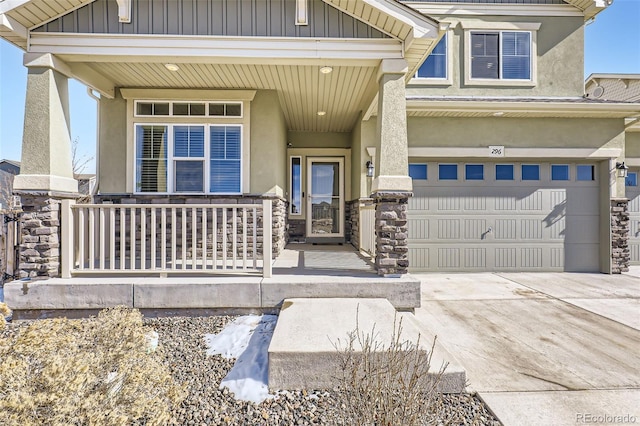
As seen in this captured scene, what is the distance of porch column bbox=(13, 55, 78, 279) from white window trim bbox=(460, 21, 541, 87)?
757 cm

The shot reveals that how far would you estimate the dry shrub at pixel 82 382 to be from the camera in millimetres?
1719

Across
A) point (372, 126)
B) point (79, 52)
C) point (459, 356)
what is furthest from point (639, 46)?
point (79, 52)

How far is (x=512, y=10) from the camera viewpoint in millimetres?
7559

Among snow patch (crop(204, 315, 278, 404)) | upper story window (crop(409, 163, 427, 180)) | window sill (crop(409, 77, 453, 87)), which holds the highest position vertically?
window sill (crop(409, 77, 453, 87))

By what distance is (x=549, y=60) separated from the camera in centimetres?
753

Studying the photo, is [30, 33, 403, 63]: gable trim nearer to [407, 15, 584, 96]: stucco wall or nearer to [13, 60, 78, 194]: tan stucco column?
[13, 60, 78, 194]: tan stucco column

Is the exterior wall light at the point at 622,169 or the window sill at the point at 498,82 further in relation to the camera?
the window sill at the point at 498,82

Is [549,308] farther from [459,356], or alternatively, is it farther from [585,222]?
[585,222]

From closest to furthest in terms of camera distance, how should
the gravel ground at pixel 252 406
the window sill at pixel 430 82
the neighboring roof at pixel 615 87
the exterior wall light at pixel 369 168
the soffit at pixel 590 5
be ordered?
the gravel ground at pixel 252 406 < the exterior wall light at pixel 369 168 < the soffit at pixel 590 5 < the window sill at pixel 430 82 < the neighboring roof at pixel 615 87

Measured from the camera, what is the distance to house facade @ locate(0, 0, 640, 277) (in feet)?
14.6

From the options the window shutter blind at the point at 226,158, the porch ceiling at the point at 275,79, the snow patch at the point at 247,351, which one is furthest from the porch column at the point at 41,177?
the snow patch at the point at 247,351

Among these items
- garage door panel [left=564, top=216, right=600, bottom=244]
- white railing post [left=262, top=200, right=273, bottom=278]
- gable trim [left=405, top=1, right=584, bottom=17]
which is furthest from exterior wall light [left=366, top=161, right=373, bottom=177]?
garage door panel [left=564, top=216, right=600, bottom=244]

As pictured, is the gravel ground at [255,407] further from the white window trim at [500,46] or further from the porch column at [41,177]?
the white window trim at [500,46]

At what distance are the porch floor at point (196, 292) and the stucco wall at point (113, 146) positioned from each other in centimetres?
237
